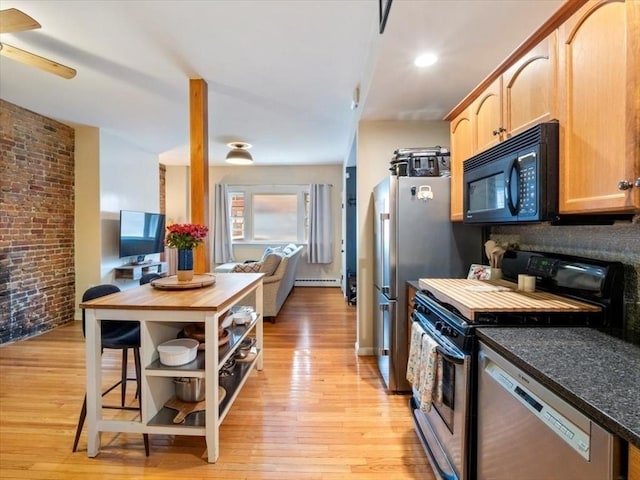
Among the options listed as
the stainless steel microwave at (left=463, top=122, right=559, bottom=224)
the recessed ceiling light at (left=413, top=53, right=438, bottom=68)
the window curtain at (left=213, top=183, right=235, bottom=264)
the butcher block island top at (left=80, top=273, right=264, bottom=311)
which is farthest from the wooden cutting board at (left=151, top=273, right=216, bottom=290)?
the window curtain at (left=213, top=183, right=235, bottom=264)

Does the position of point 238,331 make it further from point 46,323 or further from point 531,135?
point 46,323

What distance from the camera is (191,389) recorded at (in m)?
2.00

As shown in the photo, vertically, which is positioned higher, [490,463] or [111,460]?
[490,463]

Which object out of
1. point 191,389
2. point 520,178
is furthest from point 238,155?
point 520,178

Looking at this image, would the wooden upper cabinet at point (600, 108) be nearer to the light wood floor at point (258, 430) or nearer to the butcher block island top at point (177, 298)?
the light wood floor at point (258, 430)

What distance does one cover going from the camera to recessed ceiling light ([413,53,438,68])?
6.64ft

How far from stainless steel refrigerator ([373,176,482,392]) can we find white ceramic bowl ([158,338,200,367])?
139 cm

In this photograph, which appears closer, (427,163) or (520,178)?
(520,178)

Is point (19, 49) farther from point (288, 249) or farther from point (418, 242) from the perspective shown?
point (288, 249)

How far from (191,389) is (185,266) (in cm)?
76

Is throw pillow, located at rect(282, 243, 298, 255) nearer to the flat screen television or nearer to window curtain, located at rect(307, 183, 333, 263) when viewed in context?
window curtain, located at rect(307, 183, 333, 263)

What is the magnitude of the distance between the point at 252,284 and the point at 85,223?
3307mm

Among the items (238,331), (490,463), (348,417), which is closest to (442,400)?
(490,463)

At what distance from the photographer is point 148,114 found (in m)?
3.95
